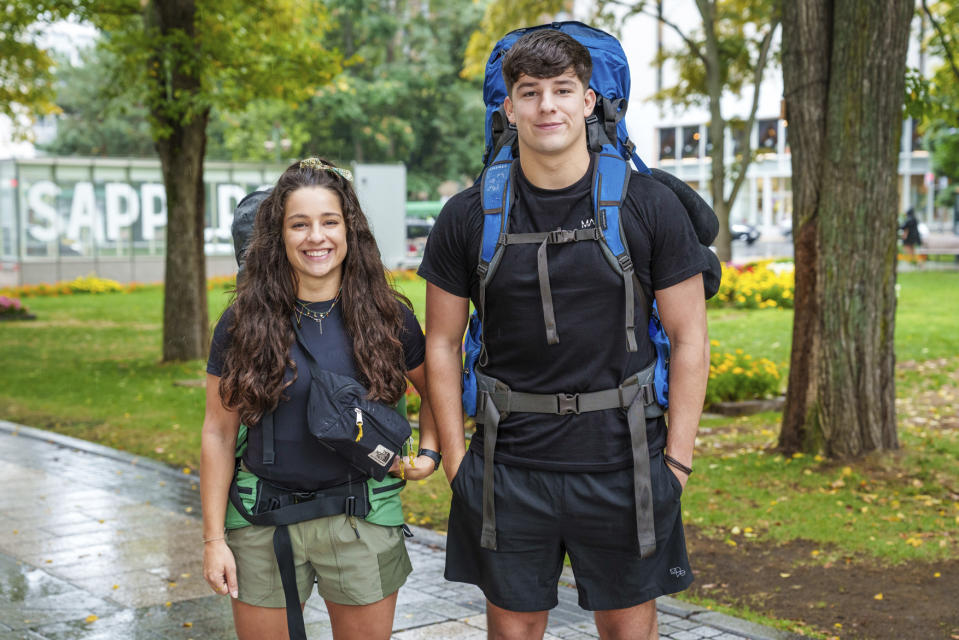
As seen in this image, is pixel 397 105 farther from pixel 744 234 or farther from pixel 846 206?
pixel 846 206

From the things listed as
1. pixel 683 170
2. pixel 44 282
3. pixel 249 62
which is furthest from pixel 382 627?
pixel 683 170

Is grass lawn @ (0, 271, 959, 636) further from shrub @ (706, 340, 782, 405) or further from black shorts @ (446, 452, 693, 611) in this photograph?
black shorts @ (446, 452, 693, 611)

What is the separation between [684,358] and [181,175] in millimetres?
11579

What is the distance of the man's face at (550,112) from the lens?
2744mm

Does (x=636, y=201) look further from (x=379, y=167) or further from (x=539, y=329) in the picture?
(x=379, y=167)

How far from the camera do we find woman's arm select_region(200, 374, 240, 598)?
2.89 m

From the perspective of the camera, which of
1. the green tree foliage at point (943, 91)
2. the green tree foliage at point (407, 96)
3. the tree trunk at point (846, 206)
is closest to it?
the tree trunk at point (846, 206)

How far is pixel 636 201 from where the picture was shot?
9.16ft

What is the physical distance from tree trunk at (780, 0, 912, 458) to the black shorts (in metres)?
4.63

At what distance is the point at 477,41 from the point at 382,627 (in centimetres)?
2126

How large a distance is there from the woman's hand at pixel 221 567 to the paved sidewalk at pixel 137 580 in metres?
1.80

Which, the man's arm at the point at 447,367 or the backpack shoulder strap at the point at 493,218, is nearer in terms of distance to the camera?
the backpack shoulder strap at the point at 493,218

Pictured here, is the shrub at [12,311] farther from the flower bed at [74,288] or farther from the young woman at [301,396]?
the young woman at [301,396]

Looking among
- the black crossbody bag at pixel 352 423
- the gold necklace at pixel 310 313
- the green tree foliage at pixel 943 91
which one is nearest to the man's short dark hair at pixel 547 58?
the gold necklace at pixel 310 313
